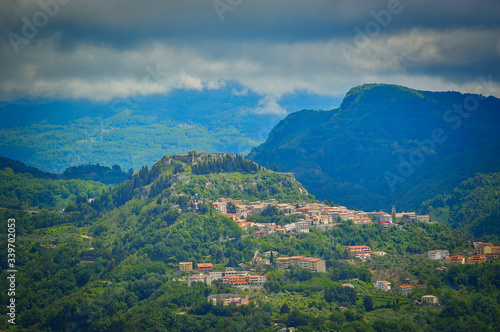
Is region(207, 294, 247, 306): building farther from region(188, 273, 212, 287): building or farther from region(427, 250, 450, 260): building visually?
region(427, 250, 450, 260): building

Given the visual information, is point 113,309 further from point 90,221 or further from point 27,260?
point 90,221

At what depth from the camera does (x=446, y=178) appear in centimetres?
11512

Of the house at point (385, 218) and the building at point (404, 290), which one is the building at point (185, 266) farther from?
the house at point (385, 218)

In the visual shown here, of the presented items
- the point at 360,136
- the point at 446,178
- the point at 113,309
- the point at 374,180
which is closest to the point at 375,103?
the point at 360,136

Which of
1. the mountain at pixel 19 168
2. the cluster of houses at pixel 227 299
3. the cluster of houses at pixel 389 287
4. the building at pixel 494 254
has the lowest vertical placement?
the cluster of houses at pixel 227 299

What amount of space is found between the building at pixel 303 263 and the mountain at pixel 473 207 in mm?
24658

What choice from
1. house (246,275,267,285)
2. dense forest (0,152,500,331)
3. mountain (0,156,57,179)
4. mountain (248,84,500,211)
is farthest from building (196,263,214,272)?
mountain (0,156,57,179)

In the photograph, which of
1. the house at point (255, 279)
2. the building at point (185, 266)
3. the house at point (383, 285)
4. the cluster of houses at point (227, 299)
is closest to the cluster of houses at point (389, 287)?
the house at point (383, 285)

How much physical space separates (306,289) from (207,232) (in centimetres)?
1640

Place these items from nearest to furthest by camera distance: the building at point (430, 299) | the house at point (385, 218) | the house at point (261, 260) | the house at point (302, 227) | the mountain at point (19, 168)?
the building at point (430, 299)
the house at point (261, 260)
the house at point (302, 227)
the house at point (385, 218)
the mountain at point (19, 168)

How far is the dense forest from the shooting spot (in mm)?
62156

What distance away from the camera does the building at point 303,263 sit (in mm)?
74750

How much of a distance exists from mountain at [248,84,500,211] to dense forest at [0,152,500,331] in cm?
2410

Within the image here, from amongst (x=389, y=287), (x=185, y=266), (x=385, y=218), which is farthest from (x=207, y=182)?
(x=389, y=287)
